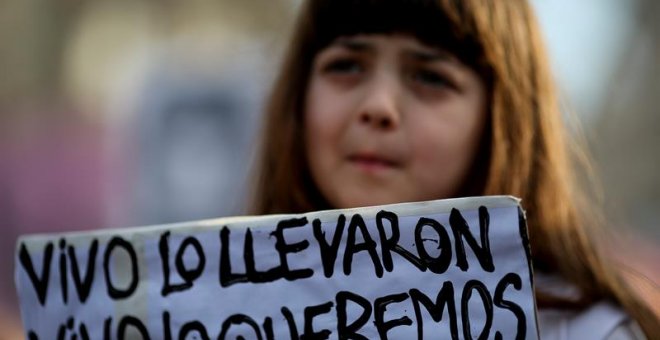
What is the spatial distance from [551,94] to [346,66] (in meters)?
0.44

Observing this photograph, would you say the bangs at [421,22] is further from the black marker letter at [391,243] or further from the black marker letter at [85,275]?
the black marker letter at [85,275]

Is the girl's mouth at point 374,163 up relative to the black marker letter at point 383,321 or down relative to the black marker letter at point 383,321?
up

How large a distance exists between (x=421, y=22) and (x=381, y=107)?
7.6 inches

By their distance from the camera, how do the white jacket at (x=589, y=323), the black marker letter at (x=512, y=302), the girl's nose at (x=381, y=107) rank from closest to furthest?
the black marker letter at (x=512, y=302) < the white jacket at (x=589, y=323) < the girl's nose at (x=381, y=107)

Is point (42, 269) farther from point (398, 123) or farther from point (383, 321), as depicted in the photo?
point (398, 123)

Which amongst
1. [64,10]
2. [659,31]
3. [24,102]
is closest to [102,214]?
[24,102]

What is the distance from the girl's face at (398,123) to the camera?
6.50ft

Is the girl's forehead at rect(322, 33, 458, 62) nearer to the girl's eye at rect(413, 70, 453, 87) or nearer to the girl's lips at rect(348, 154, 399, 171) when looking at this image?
the girl's eye at rect(413, 70, 453, 87)

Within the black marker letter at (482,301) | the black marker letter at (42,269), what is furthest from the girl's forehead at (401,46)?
the black marker letter at (42,269)

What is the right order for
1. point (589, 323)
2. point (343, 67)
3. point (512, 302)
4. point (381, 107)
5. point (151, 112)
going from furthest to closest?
point (151, 112), point (343, 67), point (381, 107), point (589, 323), point (512, 302)

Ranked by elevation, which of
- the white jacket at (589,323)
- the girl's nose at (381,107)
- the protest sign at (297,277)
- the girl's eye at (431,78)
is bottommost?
the white jacket at (589,323)

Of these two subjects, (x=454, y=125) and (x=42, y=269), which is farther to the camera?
(x=454, y=125)

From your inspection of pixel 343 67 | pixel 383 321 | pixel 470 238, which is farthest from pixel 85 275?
pixel 343 67

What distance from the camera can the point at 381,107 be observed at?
1957 mm
